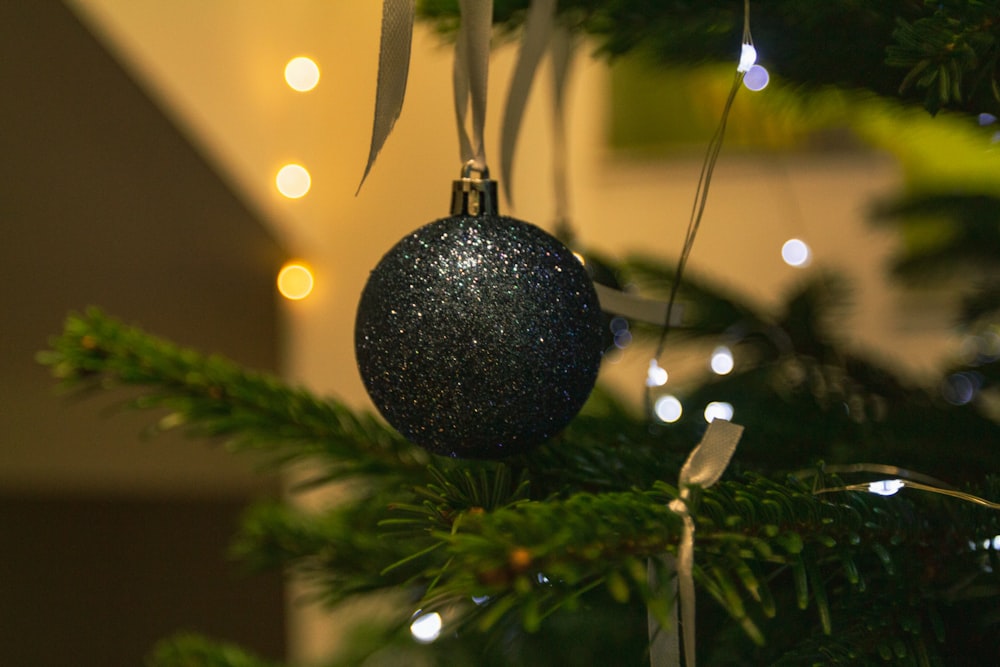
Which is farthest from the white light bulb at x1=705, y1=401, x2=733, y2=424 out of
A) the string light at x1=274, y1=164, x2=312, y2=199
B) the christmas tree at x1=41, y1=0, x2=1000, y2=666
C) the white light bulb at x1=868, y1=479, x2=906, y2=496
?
the string light at x1=274, y1=164, x2=312, y2=199

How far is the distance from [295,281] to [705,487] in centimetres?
74

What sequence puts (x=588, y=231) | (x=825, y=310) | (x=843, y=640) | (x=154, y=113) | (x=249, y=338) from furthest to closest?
1. (x=588, y=231)
2. (x=249, y=338)
3. (x=154, y=113)
4. (x=825, y=310)
5. (x=843, y=640)

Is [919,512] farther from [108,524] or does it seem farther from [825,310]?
[108,524]

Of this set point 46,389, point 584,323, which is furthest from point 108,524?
point 584,323

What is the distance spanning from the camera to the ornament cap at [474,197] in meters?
0.32

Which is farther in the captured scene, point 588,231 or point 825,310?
point 588,231

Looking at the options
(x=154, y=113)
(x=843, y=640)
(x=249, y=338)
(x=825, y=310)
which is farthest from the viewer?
(x=249, y=338)

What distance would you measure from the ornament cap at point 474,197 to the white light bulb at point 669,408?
0.22 metres

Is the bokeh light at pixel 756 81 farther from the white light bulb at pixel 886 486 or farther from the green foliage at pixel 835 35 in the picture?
the white light bulb at pixel 886 486

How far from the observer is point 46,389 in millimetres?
604

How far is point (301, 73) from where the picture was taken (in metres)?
0.86

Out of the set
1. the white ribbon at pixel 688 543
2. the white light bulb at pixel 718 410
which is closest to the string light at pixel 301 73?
the white light bulb at pixel 718 410

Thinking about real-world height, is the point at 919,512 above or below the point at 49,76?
below

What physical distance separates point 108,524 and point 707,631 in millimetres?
608
